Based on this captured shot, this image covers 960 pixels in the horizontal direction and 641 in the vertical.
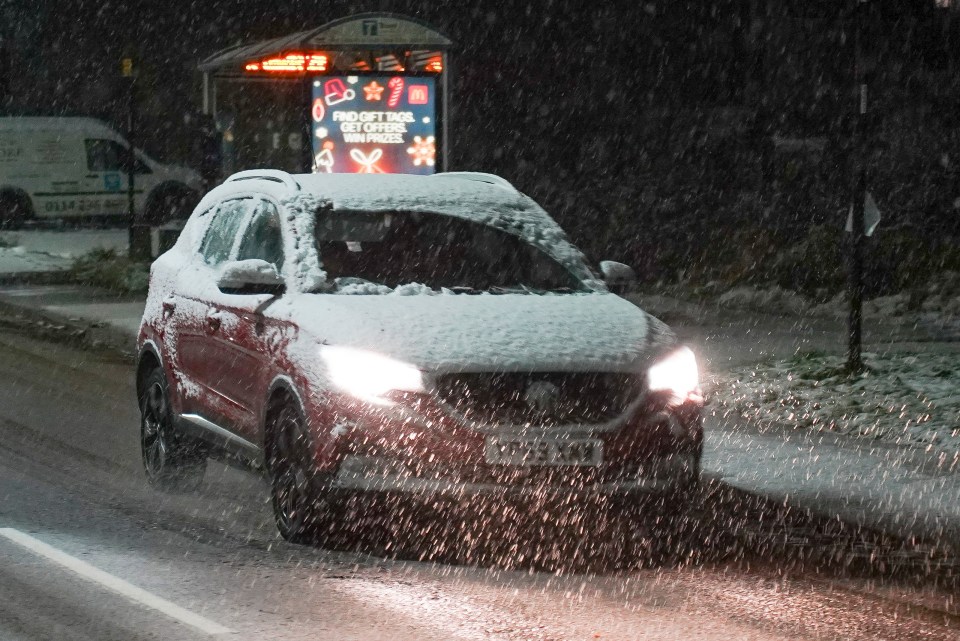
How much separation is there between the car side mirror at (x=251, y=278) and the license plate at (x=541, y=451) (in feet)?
4.91

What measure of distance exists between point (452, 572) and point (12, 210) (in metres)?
28.5

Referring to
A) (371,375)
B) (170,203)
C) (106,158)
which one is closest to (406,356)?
(371,375)

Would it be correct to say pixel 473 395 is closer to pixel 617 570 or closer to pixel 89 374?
pixel 617 570

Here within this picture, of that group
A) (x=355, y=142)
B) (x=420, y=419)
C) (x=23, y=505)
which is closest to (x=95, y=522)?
(x=23, y=505)

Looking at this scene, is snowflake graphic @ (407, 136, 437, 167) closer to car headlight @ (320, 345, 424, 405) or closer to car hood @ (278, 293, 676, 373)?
car hood @ (278, 293, 676, 373)

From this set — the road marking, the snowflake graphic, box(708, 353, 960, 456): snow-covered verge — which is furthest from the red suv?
the snowflake graphic

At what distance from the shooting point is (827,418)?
1155 centimetres

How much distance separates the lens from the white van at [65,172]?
34.1m

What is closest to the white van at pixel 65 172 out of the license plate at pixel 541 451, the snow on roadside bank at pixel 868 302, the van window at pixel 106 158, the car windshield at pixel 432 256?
the van window at pixel 106 158

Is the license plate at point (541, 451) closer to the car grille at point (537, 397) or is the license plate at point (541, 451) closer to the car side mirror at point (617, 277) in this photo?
the car grille at point (537, 397)

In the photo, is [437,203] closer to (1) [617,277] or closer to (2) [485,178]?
(2) [485,178]

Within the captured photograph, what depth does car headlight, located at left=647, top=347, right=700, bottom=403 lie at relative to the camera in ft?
25.2

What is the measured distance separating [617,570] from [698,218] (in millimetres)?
17070

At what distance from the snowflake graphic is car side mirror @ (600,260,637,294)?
463 inches
